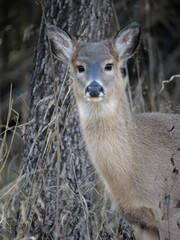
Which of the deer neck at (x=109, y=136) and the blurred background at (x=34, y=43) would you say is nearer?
the deer neck at (x=109, y=136)

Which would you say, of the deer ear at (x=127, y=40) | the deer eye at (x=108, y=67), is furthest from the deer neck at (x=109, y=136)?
the deer ear at (x=127, y=40)

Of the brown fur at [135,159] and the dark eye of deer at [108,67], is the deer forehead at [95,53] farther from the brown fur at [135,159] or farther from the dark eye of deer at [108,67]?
the brown fur at [135,159]

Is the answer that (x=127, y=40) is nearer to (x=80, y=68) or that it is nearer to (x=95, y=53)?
(x=95, y=53)

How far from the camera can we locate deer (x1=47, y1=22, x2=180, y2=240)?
17.6ft

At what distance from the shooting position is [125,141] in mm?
5590

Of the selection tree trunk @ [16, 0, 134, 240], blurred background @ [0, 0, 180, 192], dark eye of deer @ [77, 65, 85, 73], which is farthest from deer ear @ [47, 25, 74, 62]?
blurred background @ [0, 0, 180, 192]

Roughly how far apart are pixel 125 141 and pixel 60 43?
1.24 metres

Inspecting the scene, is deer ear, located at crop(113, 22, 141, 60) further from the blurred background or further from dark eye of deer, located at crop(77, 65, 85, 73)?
the blurred background

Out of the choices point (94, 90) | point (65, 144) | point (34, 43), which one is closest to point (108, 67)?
point (94, 90)

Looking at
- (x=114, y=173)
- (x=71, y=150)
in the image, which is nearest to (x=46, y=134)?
(x=71, y=150)

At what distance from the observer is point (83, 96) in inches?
223

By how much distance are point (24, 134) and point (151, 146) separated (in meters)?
1.42

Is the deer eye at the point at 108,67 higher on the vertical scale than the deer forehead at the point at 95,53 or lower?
lower

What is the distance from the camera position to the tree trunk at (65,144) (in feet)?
19.7
